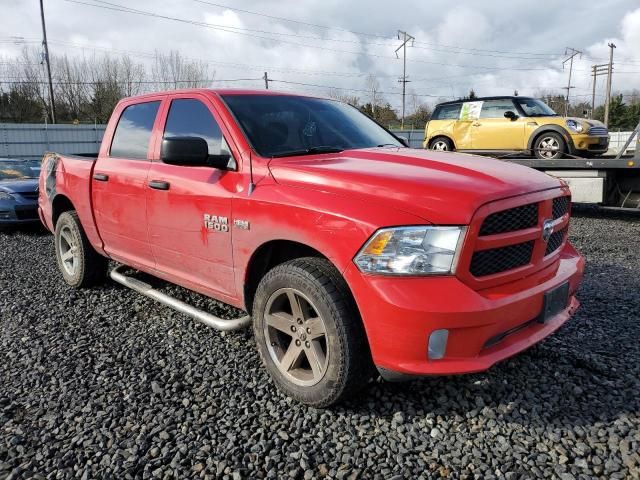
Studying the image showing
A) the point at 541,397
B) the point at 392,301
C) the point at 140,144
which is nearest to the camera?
the point at 392,301

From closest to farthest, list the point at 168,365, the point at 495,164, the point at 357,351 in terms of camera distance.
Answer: the point at 357,351, the point at 495,164, the point at 168,365

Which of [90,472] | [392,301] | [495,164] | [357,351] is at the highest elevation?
[495,164]

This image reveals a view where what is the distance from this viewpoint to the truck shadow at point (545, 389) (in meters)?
2.70

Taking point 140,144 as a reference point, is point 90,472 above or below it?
below

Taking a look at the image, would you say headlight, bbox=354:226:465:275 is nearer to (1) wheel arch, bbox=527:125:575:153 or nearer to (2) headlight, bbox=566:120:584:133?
(1) wheel arch, bbox=527:125:575:153

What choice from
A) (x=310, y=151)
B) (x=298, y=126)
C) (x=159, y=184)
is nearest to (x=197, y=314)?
(x=159, y=184)

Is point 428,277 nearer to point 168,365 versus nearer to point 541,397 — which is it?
point 541,397

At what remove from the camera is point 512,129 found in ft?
37.1

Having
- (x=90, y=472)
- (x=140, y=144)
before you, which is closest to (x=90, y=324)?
(x=140, y=144)

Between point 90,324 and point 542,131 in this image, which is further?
point 542,131

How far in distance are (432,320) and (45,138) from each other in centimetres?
2773

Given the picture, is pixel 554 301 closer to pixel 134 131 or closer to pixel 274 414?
pixel 274 414

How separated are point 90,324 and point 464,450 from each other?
124 inches

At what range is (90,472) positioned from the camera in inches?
90.8
